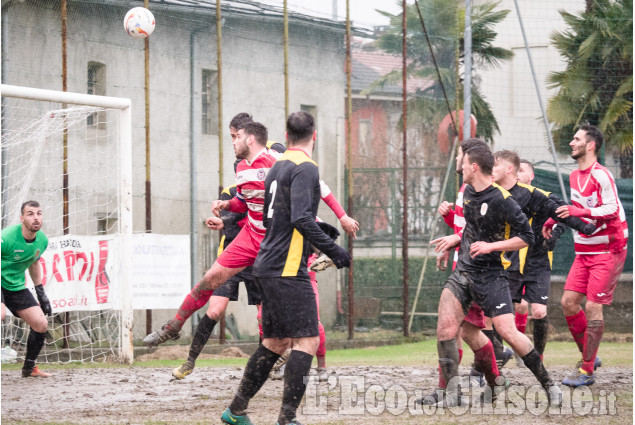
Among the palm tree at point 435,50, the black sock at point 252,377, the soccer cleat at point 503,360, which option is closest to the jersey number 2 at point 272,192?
A: the black sock at point 252,377

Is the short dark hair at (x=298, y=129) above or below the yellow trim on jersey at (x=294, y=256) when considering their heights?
above

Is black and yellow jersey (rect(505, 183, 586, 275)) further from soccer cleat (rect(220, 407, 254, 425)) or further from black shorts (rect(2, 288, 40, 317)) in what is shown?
black shorts (rect(2, 288, 40, 317))

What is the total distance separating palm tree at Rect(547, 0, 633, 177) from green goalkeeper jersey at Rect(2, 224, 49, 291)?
10.8 m

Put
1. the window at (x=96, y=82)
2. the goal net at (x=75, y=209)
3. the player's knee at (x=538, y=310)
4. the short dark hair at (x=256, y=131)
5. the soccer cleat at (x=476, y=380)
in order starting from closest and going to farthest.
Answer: the short dark hair at (x=256, y=131)
the soccer cleat at (x=476, y=380)
the player's knee at (x=538, y=310)
the goal net at (x=75, y=209)
the window at (x=96, y=82)

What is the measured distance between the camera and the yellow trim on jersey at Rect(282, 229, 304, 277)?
17.9ft

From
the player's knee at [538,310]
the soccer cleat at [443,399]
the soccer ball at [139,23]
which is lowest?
the soccer cleat at [443,399]

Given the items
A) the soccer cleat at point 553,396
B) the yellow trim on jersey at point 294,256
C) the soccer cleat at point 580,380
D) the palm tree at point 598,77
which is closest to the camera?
the yellow trim on jersey at point 294,256

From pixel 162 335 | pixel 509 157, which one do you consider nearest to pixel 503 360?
pixel 509 157

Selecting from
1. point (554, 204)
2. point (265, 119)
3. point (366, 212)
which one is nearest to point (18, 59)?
point (265, 119)

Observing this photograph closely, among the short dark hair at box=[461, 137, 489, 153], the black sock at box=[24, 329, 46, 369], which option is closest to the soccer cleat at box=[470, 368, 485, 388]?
the short dark hair at box=[461, 137, 489, 153]

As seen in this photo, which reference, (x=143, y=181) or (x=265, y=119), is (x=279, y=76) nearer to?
(x=265, y=119)

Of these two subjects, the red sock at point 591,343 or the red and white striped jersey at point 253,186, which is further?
the red sock at point 591,343

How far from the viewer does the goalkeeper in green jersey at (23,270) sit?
9.18 meters

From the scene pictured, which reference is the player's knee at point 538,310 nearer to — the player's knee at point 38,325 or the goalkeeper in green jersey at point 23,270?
the goalkeeper in green jersey at point 23,270
